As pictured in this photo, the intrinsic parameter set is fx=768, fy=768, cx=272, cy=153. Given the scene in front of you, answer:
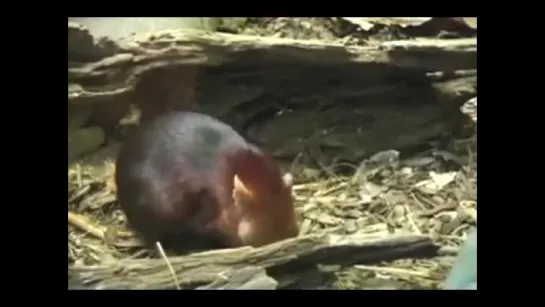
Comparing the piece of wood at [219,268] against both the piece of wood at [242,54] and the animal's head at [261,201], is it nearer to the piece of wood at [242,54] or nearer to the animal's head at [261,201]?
the animal's head at [261,201]

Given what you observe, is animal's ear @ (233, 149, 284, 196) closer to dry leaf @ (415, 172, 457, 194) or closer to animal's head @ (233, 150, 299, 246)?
animal's head @ (233, 150, 299, 246)

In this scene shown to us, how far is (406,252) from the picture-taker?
4.05ft

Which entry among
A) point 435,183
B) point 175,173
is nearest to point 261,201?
point 175,173

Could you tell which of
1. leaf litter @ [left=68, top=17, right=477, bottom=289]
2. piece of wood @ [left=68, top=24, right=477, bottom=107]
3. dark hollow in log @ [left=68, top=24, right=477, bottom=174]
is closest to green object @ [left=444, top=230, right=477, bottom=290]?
leaf litter @ [left=68, top=17, right=477, bottom=289]

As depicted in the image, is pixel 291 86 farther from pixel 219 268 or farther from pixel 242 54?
pixel 219 268

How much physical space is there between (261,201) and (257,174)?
0.14 ft

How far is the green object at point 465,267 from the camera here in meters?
1.24

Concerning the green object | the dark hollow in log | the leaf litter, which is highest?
the dark hollow in log

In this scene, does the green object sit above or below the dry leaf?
below

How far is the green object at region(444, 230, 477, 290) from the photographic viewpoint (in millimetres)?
1235
